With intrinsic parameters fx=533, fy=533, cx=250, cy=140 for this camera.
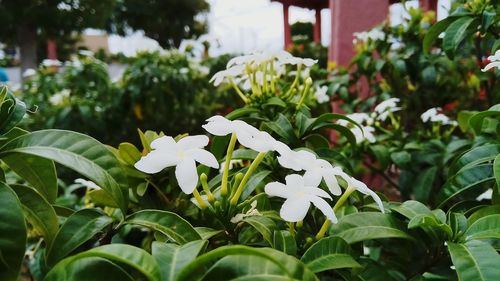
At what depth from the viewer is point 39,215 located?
80 cm

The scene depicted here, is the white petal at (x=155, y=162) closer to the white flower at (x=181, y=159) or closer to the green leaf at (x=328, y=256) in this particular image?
the white flower at (x=181, y=159)

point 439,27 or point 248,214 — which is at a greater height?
point 439,27

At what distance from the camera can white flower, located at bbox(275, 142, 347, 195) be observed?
75 centimetres

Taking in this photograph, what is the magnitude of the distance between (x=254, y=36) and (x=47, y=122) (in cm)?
609

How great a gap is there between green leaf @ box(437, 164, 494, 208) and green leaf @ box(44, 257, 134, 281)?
661 mm

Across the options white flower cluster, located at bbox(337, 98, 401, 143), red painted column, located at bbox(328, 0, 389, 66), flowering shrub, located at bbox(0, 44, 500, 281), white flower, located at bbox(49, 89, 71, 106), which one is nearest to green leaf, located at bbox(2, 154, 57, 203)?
flowering shrub, located at bbox(0, 44, 500, 281)

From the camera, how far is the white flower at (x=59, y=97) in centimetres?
417

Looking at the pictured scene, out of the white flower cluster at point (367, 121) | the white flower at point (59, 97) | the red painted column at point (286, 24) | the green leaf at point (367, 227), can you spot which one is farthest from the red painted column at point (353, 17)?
the red painted column at point (286, 24)

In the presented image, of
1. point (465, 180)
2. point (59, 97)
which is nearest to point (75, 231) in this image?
point (465, 180)

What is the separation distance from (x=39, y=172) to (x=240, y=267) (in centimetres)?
42

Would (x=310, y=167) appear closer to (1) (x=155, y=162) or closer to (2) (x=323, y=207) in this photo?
(2) (x=323, y=207)

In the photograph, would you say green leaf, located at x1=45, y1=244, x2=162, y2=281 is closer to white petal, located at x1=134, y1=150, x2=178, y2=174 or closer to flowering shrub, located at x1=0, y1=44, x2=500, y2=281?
flowering shrub, located at x1=0, y1=44, x2=500, y2=281

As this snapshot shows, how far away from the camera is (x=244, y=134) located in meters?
0.75

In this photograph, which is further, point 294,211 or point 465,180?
point 465,180
